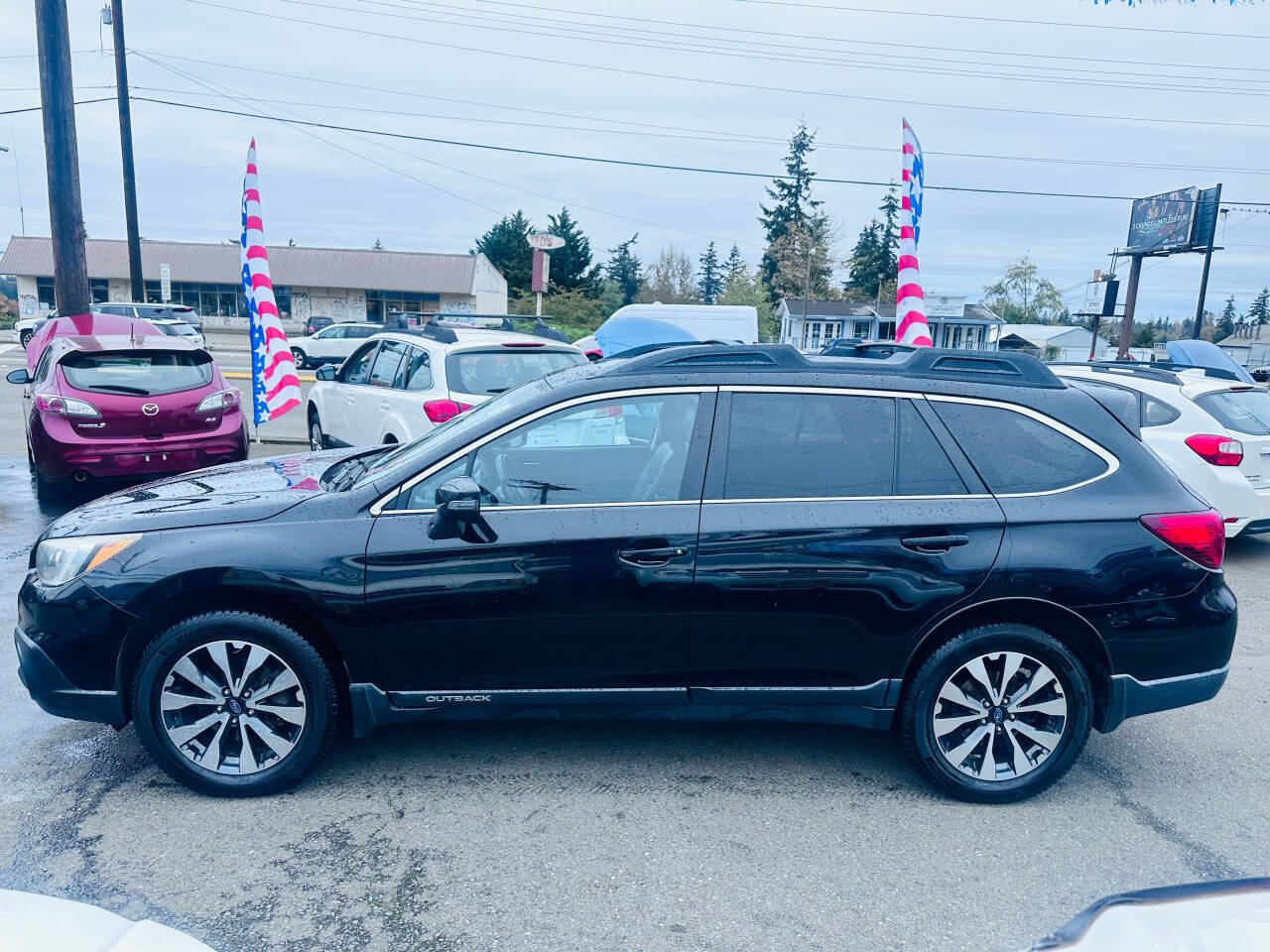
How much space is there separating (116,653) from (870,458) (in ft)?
9.95

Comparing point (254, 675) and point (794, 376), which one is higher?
point (794, 376)

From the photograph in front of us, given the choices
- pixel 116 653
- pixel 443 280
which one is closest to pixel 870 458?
pixel 116 653

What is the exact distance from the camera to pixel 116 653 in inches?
146

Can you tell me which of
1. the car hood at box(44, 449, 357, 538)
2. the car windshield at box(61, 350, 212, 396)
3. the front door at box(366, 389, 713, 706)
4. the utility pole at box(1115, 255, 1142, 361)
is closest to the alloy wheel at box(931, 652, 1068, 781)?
the front door at box(366, 389, 713, 706)

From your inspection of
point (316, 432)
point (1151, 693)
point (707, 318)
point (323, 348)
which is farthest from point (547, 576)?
point (323, 348)

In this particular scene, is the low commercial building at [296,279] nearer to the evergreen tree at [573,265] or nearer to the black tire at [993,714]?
the evergreen tree at [573,265]

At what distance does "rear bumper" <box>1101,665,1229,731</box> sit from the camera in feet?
12.8

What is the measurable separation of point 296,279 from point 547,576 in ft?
182

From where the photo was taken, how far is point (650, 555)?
3727 mm

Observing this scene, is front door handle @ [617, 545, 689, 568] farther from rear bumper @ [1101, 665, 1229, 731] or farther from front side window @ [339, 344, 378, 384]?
front side window @ [339, 344, 378, 384]

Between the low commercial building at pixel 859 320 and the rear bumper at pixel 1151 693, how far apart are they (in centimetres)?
4919

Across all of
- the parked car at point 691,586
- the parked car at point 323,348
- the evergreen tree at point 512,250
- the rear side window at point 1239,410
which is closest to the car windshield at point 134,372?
the parked car at point 691,586

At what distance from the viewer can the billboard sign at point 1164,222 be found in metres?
40.6

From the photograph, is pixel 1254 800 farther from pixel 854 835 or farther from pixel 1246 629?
pixel 1246 629
